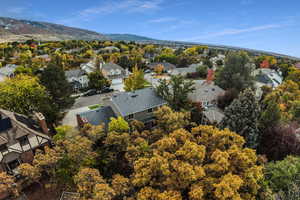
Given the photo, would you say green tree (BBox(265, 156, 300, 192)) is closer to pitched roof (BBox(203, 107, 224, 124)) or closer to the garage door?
pitched roof (BBox(203, 107, 224, 124))

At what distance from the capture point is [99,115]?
25562 mm

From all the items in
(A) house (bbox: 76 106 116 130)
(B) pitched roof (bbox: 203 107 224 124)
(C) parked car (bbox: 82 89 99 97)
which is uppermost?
(B) pitched roof (bbox: 203 107 224 124)

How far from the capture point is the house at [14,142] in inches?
661

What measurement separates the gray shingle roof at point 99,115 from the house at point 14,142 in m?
6.73

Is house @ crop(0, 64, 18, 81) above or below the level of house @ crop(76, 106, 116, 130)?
above

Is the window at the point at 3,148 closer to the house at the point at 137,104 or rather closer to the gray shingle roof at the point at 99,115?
the gray shingle roof at the point at 99,115

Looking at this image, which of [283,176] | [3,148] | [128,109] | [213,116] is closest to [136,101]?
[128,109]

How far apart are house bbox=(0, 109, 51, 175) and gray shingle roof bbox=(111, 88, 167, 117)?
1137 centimetres

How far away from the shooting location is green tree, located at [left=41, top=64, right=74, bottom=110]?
1110 inches

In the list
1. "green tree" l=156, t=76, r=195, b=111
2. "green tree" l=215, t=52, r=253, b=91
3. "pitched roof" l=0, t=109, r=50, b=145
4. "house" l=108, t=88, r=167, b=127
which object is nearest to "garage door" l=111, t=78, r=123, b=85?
"house" l=108, t=88, r=167, b=127

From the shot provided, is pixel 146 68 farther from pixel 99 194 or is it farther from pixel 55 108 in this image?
pixel 99 194

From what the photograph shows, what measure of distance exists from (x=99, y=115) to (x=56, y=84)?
11.0 m

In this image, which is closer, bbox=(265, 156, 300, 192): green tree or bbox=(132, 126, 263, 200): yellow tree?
bbox=(132, 126, 263, 200): yellow tree

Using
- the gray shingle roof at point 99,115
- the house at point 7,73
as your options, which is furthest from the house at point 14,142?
the house at point 7,73
